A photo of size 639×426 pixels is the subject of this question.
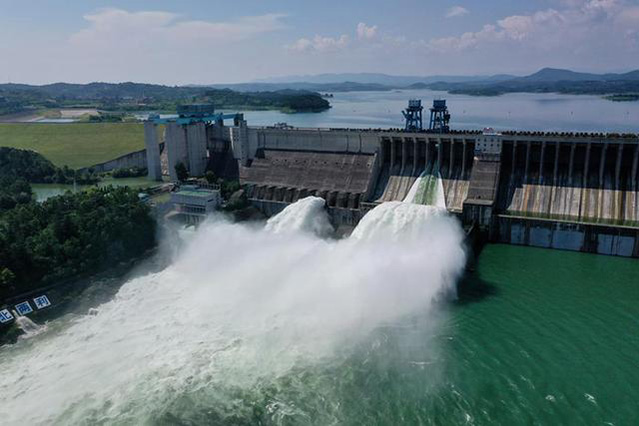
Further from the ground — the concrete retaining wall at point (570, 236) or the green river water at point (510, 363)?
the concrete retaining wall at point (570, 236)

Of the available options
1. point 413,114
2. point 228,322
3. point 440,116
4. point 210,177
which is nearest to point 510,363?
point 228,322

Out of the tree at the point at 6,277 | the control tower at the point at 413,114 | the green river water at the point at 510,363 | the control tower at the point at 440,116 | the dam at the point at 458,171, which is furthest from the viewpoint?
the control tower at the point at 413,114

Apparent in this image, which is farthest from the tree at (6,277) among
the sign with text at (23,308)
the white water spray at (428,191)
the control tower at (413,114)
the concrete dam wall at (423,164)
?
the control tower at (413,114)

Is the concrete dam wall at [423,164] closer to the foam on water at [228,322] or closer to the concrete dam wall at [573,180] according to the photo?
the concrete dam wall at [573,180]

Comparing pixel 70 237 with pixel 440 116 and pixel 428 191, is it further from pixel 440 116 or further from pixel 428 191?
pixel 440 116

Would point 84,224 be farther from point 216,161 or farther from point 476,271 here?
point 476,271
